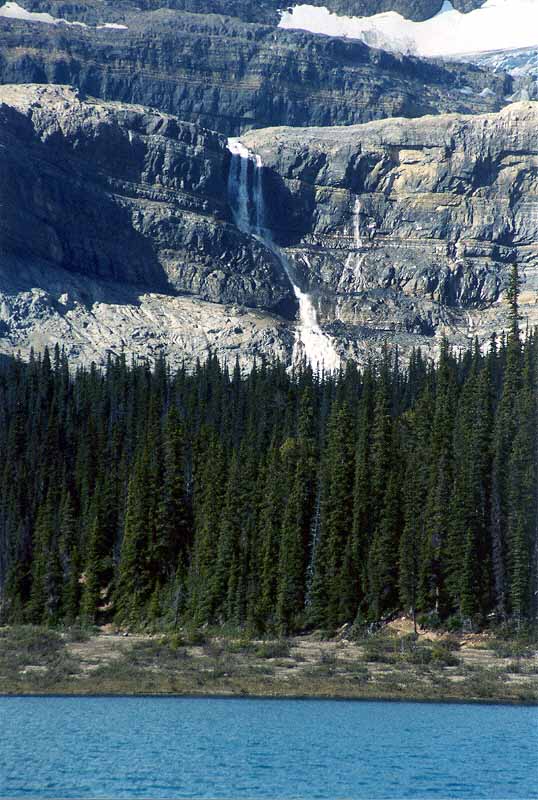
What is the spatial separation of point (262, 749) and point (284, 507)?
51.0 meters

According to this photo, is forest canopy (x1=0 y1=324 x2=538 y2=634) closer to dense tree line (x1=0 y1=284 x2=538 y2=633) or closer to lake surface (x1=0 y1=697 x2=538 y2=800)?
dense tree line (x1=0 y1=284 x2=538 y2=633)

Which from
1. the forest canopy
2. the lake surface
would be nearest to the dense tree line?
the forest canopy

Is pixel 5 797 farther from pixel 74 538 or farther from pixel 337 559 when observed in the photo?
pixel 74 538

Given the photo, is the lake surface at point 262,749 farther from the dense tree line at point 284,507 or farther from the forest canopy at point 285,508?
the dense tree line at point 284,507

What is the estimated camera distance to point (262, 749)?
6844cm

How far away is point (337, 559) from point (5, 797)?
58.2m

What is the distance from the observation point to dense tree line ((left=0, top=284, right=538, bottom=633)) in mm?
108938

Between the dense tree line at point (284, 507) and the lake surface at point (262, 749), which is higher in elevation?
the dense tree line at point (284, 507)

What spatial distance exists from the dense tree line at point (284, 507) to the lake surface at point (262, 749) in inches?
1039

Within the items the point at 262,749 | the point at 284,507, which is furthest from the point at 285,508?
the point at 262,749

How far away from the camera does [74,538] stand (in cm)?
13512

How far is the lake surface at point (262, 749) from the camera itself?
6016 centimetres

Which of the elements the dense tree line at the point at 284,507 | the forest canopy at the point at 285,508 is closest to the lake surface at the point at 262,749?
the forest canopy at the point at 285,508

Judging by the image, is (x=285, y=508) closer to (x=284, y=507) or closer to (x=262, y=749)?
(x=284, y=507)
